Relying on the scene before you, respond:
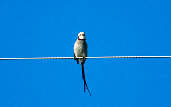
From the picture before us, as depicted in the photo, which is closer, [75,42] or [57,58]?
[57,58]

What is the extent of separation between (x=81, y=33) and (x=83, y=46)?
0.23 metres

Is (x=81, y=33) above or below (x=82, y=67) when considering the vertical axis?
above

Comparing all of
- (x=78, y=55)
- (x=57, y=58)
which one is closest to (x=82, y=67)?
(x=78, y=55)

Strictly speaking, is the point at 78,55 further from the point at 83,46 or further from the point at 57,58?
the point at 57,58

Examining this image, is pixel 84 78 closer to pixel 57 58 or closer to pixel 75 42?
pixel 75 42

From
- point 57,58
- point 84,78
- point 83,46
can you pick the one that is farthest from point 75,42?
point 57,58

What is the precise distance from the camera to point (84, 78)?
293 inches

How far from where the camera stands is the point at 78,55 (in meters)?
7.67

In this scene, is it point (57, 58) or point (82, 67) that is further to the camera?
Answer: point (82, 67)

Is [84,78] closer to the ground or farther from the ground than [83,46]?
closer to the ground

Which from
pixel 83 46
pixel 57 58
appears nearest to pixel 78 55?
pixel 83 46

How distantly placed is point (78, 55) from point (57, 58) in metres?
2.02

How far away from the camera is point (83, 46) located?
25.1 ft

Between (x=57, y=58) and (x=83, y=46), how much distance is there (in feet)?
6.59
